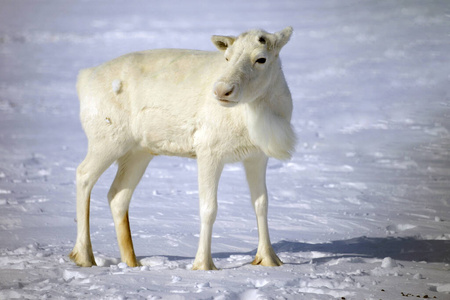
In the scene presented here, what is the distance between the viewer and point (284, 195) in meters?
9.09

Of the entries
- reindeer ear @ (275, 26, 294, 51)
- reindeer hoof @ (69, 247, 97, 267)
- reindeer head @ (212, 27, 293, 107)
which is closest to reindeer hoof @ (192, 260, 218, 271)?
reindeer hoof @ (69, 247, 97, 267)

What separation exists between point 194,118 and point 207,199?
68cm

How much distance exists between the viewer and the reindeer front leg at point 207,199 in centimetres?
Answer: 499

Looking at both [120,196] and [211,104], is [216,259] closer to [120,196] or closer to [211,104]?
[120,196]

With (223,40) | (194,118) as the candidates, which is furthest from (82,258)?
(223,40)

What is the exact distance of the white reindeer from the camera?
15.7ft

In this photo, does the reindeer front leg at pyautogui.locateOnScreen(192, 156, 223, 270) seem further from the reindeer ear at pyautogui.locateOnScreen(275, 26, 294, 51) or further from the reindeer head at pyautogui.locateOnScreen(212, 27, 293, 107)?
the reindeer ear at pyautogui.locateOnScreen(275, 26, 294, 51)

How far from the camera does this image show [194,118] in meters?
5.11

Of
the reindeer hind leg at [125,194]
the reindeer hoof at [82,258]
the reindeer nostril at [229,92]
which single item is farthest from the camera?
the reindeer hind leg at [125,194]

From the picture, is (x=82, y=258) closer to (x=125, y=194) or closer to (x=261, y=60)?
(x=125, y=194)

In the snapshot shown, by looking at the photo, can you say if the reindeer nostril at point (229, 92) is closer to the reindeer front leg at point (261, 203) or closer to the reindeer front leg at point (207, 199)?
the reindeer front leg at point (207, 199)

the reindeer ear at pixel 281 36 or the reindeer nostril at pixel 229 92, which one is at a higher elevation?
the reindeer ear at pixel 281 36

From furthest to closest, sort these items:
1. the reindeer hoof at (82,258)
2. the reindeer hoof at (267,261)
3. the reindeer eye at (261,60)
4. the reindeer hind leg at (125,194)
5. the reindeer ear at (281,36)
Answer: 1. the reindeer hind leg at (125,194)
2. the reindeer hoof at (82,258)
3. the reindeer hoof at (267,261)
4. the reindeer ear at (281,36)
5. the reindeer eye at (261,60)

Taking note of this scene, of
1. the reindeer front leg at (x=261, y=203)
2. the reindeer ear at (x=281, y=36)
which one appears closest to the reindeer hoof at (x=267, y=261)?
the reindeer front leg at (x=261, y=203)
